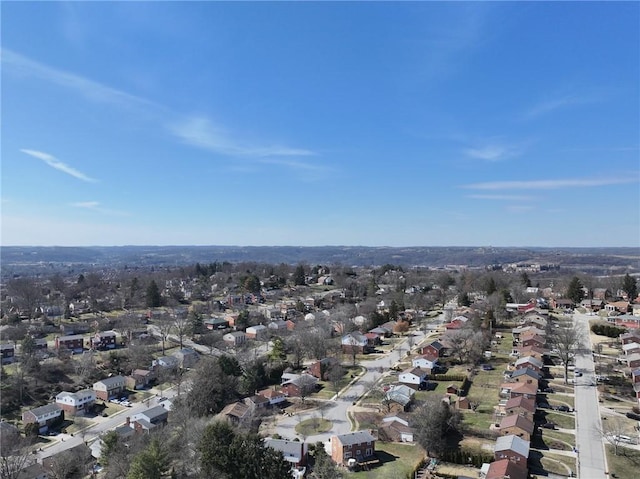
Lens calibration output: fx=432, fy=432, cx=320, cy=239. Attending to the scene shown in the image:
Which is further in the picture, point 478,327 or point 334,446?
point 478,327

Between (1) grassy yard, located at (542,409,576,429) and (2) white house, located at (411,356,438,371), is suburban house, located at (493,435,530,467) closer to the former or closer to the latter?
(1) grassy yard, located at (542,409,576,429)

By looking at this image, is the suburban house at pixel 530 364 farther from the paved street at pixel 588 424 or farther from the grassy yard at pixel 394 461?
the grassy yard at pixel 394 461

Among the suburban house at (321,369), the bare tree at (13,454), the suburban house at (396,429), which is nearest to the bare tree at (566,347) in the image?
the suburban house at (396,429)

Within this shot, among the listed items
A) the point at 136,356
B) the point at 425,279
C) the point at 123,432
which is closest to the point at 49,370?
the point at 136,356

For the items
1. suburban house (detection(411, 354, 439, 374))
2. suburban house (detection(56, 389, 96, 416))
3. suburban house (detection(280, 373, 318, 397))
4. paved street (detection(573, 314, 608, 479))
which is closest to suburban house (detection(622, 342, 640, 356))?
paved street (detection(573, 314, 608, 479))

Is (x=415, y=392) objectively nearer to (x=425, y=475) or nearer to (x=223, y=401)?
(x=425, y=475)
